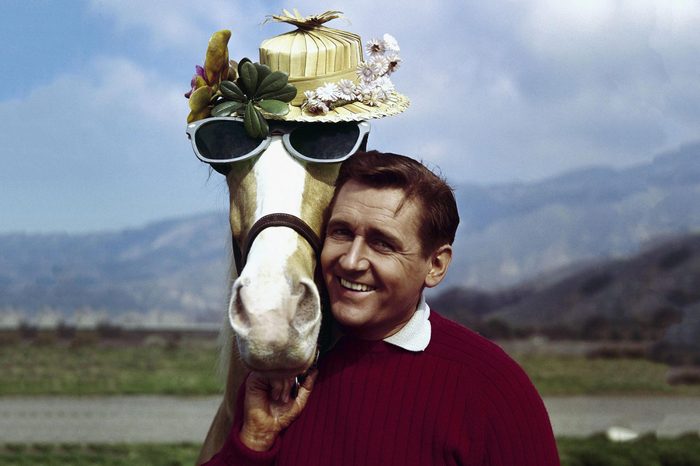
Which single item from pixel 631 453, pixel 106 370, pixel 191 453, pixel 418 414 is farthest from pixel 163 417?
pixel 418 414

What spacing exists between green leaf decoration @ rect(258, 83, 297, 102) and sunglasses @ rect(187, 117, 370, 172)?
8 centimetres

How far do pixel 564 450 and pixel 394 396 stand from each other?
670 cm

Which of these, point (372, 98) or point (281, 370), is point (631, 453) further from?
point (281, 370)

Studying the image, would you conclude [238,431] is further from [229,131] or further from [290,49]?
[290,49]

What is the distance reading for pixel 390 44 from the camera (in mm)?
2586

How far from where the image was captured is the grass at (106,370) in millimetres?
14172

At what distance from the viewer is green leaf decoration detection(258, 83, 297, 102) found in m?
2.41

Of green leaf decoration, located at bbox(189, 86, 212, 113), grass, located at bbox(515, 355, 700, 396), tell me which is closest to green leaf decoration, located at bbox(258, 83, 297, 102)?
green leaf decoration, located at bbox(189, 86, 212, 113)

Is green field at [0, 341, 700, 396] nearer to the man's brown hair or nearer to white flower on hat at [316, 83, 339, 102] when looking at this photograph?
white flower on hat at [316, 83, 339, 102]

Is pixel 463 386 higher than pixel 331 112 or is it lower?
lower

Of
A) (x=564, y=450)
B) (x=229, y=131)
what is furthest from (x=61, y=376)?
(x=229, y=131)

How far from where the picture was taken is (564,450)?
8.17 metres

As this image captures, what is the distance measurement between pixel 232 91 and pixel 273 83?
14cm

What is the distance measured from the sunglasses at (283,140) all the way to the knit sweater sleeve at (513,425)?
780 millimetres
